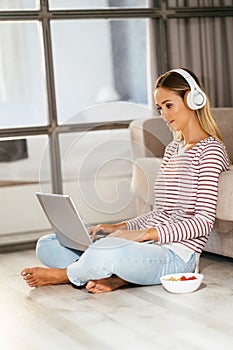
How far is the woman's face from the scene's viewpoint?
3.50 m

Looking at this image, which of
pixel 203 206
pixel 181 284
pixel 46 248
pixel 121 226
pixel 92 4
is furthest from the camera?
pixel 92 4

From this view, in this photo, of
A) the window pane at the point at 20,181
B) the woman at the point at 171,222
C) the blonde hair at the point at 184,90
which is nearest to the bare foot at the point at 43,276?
the woman at the point at 171,222

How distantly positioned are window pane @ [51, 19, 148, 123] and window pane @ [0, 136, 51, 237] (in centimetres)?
27

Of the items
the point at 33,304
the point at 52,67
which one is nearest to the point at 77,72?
the point at 52,67

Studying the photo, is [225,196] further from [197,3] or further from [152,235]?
[197,3]

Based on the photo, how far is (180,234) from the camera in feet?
11.2

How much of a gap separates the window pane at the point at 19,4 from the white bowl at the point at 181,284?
84.0 inches

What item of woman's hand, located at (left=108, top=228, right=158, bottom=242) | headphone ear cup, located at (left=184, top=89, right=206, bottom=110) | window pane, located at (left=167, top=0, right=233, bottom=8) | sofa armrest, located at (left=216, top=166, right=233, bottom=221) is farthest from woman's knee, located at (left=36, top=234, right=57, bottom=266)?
window pane, located at (left=167, top=0, right=233, bottom=8)

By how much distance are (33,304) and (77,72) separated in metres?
2.01

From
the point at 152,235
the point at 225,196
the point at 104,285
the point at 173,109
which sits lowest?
the point at 104,285

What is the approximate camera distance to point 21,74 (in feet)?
16.0

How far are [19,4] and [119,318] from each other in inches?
94.6

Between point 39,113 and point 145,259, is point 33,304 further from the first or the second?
point 39,113

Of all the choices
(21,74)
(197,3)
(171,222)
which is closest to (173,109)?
(171,222)
